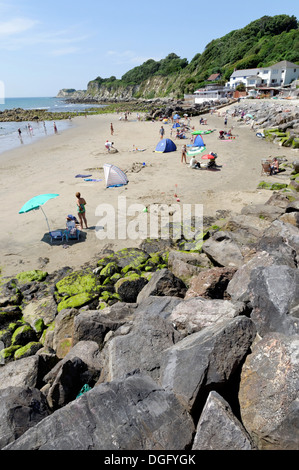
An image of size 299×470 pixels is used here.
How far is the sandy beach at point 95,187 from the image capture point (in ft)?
37.9

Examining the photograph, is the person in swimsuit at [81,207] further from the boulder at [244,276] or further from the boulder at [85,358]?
the boulder at [244,276]

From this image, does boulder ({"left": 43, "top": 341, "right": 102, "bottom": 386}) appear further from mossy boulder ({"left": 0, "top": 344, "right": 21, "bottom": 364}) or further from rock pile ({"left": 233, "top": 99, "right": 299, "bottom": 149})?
rock pile ({"left": 233, "top": 99, "right": 299, "bottom": 149})

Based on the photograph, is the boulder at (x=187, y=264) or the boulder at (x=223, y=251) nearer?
the boulder at (x=187, y=264)

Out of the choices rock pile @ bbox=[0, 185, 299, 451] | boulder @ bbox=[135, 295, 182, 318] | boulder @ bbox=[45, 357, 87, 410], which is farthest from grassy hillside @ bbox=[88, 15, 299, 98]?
boulder @ bbox=[45, 357, 87, 410]

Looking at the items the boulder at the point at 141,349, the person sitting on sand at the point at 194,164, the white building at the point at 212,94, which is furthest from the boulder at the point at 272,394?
the white building at the point at 212,94

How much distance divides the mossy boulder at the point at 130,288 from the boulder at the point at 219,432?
4780 millimetres

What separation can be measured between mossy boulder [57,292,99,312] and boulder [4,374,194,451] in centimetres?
439

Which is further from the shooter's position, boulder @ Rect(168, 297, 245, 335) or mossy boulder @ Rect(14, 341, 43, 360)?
mossy boulder @ Rect(14, 341, 43, 360)

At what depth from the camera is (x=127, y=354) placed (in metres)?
4.64

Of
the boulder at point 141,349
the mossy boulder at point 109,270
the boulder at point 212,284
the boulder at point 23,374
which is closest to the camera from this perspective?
the boulder at point 141,349

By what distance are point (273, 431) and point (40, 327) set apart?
615 centimetres

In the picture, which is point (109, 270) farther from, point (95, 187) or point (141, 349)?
point (95, 187)

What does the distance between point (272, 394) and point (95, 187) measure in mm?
16128

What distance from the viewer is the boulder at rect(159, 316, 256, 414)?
3.67 m
